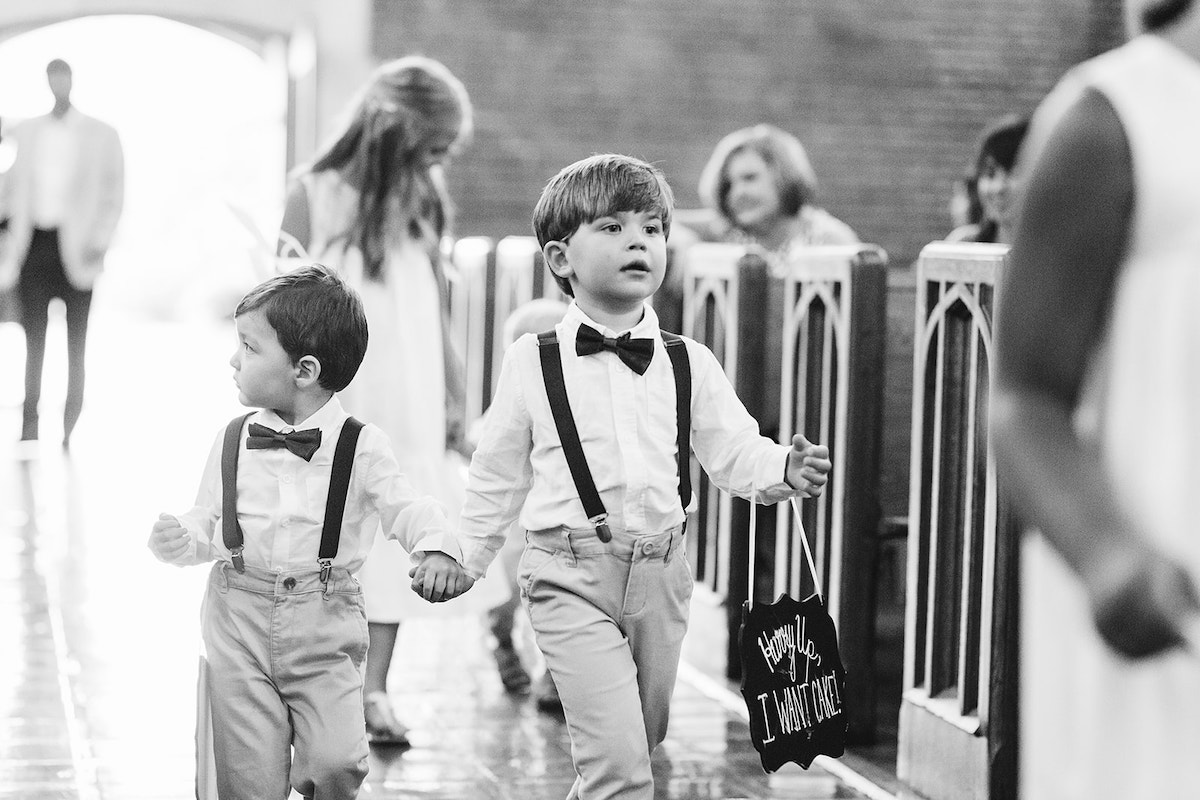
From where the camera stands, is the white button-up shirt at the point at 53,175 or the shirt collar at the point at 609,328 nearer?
the shirt collar at the point at 609,328

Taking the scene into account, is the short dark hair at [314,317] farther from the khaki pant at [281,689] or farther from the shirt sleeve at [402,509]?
the khaki pant at [281,689]

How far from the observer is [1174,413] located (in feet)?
4.65

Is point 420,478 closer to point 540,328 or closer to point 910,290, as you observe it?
point 540,328

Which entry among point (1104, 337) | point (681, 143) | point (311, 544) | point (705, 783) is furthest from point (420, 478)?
point (681, 143)

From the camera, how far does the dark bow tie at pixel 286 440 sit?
3125mm

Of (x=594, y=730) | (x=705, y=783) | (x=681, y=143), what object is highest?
(x=681, y=143)

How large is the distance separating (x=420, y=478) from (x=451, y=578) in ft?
5.25

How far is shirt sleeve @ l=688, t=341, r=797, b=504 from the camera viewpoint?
10.5 feet

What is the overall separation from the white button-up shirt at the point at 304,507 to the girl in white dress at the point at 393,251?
1.25m

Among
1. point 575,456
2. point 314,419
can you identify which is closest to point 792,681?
point 575,456

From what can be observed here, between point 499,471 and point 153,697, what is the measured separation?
6.67 ft

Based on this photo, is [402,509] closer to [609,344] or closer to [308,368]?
[308,368]

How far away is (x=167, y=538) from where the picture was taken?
3037mm

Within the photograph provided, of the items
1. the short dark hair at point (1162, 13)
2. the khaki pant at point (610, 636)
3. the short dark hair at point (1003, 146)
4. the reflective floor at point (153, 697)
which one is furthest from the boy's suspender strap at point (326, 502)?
the short dark hair at point (1003, 146)
